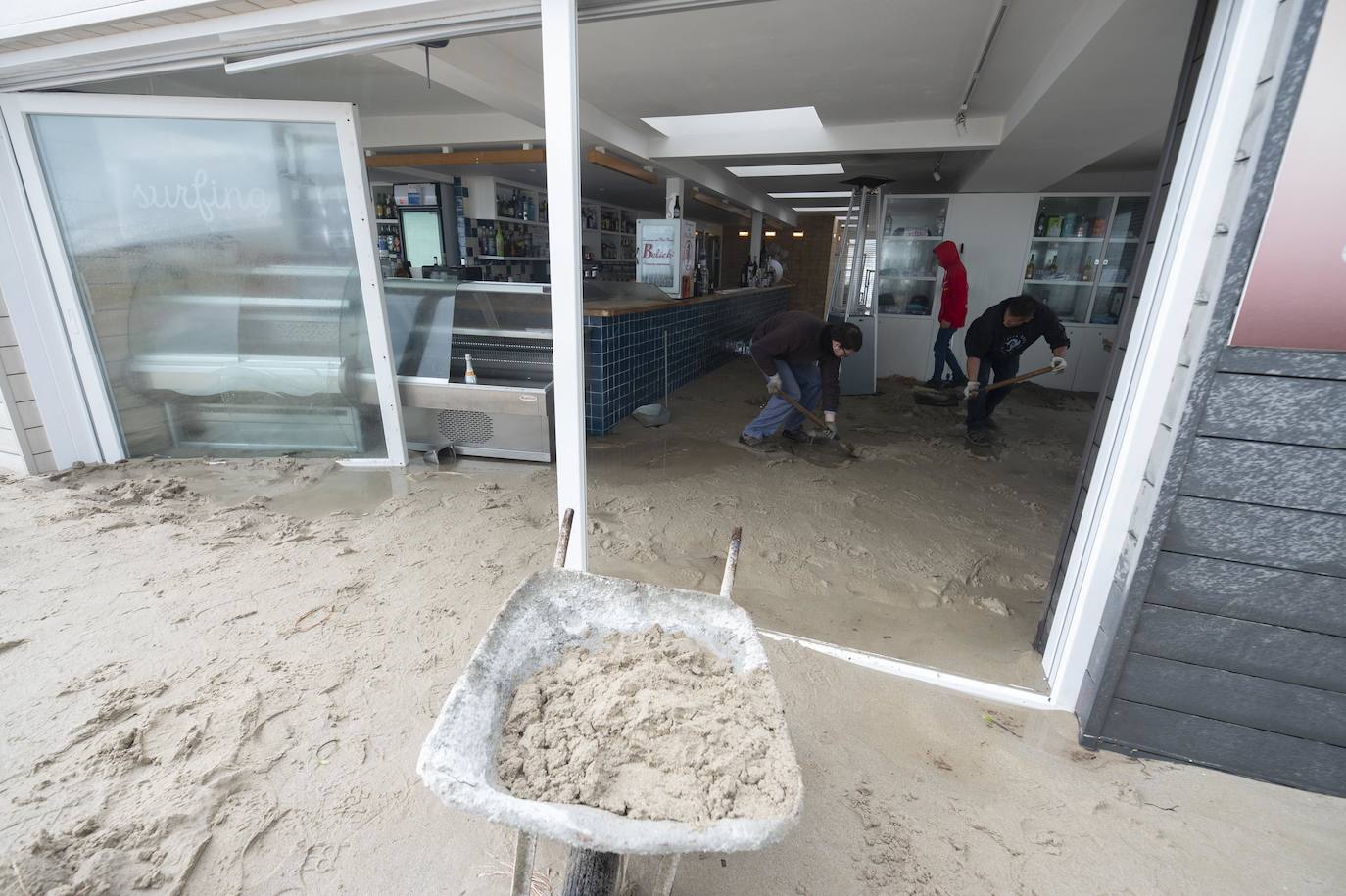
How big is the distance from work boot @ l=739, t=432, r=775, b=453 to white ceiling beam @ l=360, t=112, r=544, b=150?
308 centimetres

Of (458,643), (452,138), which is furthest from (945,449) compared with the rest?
(452,138)

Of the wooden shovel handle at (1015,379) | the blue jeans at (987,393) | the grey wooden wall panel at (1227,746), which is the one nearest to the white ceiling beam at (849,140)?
the blue jeans at (987,393)

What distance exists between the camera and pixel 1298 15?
3.88 feet

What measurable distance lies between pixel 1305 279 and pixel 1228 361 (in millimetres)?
207

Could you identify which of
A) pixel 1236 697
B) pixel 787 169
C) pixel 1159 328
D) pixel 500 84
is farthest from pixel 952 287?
pixel 1236 697

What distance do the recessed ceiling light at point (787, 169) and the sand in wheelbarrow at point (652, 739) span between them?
6323 mm

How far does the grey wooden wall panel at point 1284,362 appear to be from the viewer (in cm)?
130

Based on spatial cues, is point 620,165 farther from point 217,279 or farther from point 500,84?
point 217,279

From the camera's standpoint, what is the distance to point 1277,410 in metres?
1.36

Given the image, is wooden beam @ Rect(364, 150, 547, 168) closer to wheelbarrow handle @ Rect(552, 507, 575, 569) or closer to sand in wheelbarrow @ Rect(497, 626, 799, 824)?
wheelbarrow handle @ Rect(552, 507, 575, 569)

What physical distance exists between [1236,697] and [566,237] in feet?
7.70

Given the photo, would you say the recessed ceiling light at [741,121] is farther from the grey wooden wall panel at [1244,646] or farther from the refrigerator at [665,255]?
the grey wooden wall panel at [1244,646]

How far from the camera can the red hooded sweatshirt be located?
5766 millimetres

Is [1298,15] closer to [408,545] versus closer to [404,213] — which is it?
[408,545]
